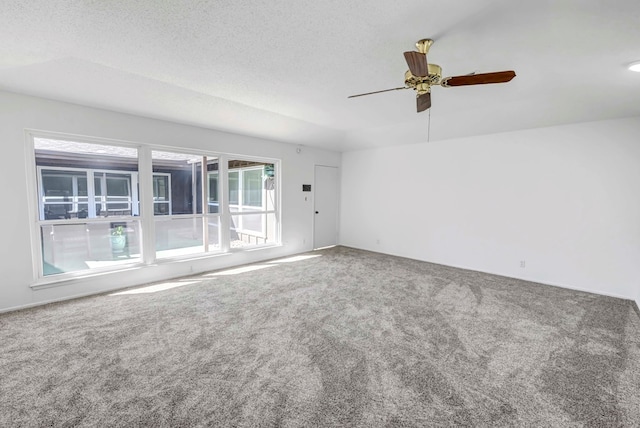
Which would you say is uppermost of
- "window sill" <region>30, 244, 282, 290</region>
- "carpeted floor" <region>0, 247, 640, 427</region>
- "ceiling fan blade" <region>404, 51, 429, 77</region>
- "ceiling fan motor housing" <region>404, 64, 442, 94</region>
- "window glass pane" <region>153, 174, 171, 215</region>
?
"ceiling fan motor housing" <region>404, 64, 442, 94</region>

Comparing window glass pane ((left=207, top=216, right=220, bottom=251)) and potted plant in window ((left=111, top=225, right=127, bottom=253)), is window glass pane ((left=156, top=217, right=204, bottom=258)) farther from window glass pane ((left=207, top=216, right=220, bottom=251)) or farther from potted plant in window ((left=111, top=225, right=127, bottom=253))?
potted plant in window ((left=111, top=225, right=127, bottom=253))

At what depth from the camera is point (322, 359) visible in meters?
2.31

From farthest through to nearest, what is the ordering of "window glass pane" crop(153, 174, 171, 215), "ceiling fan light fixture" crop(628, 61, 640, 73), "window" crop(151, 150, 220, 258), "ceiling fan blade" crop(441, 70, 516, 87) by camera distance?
"window" crop(151, 150, 220, 258) → "window glass pane" crop(153, 174, 171, 215) → "ceiling fan light fixture" crop(628, 61, 640, 73) → "ceiling fan blade" crop(441, 70, 516, 87)

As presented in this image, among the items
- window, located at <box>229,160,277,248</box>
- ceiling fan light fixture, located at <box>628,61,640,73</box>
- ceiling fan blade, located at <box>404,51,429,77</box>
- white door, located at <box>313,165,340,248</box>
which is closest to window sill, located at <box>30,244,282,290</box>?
window, located at <box>229,160,277,248</box>

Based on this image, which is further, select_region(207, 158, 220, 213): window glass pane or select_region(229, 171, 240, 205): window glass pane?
select_region(229, 171, 240, 205): window glass pane

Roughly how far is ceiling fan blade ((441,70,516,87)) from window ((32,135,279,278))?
3.95 m

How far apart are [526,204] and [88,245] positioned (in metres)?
6.59

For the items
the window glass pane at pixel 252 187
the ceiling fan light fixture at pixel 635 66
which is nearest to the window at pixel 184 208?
the window glass pane at pixel 252 187

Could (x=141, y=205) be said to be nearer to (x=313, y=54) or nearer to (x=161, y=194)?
(x=161, y=194)

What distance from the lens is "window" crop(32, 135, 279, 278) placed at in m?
3.52

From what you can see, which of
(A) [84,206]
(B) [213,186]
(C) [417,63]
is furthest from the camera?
(B) [213,186]

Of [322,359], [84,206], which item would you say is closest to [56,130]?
[84,206]

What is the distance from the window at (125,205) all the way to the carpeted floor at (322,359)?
2.67 feet

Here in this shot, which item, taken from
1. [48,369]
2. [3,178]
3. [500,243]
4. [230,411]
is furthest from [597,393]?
[3,178]
